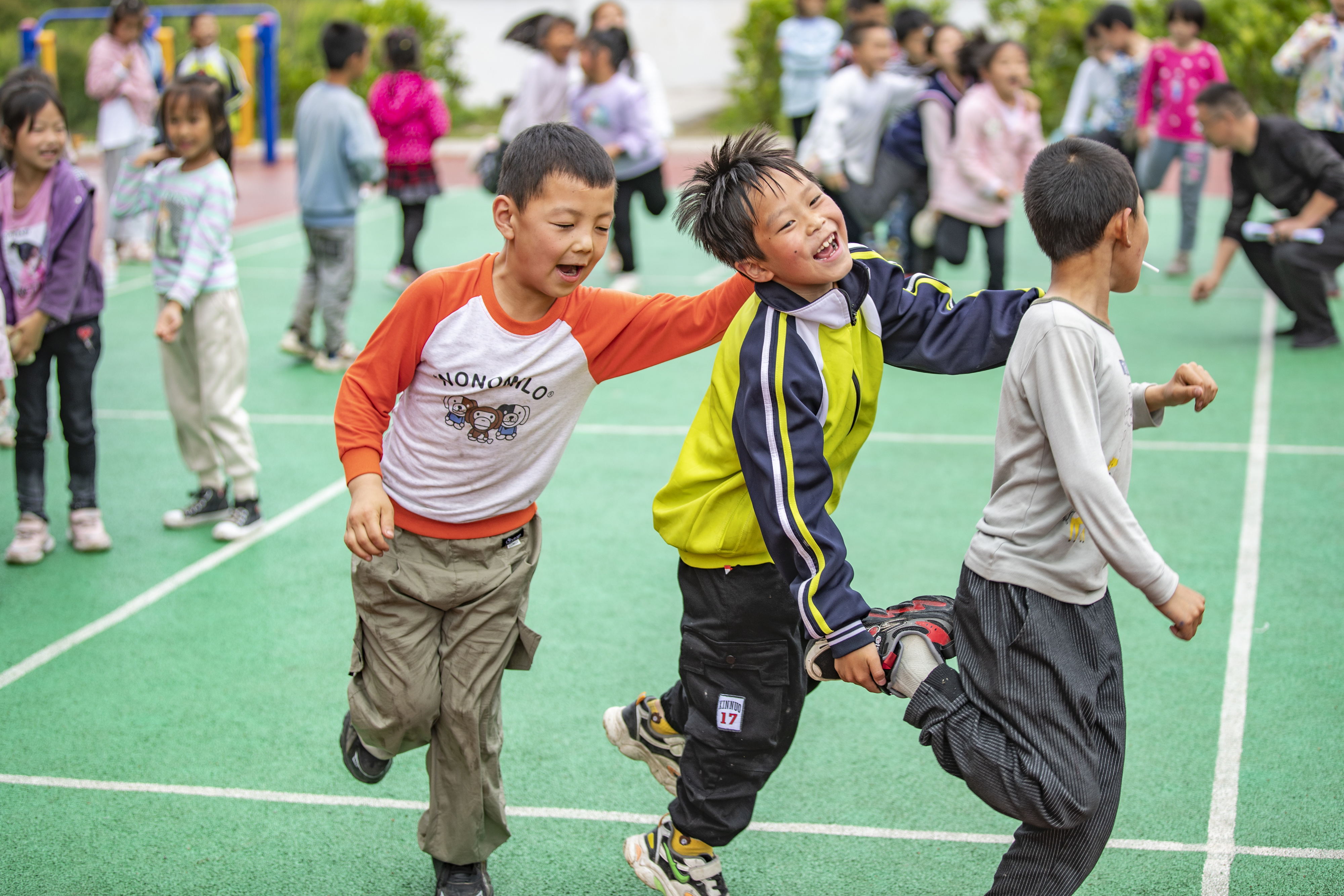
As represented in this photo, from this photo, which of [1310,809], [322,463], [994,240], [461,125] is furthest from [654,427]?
[461,125]

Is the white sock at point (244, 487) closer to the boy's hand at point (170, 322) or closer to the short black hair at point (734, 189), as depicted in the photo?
the boy's hand at point (170, 322)

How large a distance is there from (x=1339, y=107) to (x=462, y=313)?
8055mm

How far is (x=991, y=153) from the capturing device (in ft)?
27.7

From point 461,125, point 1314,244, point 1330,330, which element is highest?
point 1314,244

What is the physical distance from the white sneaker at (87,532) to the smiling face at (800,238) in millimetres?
3816

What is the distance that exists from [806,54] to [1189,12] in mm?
3407

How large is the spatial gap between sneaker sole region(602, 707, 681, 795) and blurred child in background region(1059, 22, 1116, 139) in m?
8.75

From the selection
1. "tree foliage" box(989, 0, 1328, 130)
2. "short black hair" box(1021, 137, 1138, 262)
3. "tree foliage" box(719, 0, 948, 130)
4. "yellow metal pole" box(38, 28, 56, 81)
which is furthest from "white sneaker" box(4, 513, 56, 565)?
"tree foliage" box(719, 0, 948, 130)

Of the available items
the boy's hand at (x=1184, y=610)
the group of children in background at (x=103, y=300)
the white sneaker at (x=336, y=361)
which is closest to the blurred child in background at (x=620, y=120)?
the white sneaker at (x=336, y=361)

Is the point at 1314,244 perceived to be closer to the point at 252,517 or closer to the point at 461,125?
the point at 252,517

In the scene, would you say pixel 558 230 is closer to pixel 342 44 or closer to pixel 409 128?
pixel 342 44

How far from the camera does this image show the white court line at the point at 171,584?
14.5 feet

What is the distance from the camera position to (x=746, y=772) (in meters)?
2.90

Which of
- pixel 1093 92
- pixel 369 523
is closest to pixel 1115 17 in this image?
pixel 1093 92
